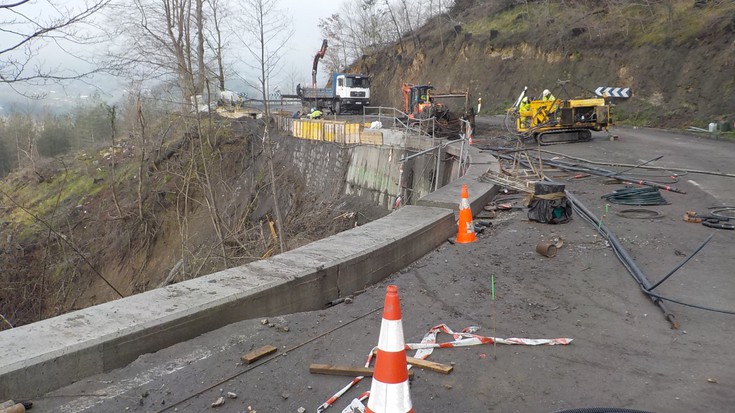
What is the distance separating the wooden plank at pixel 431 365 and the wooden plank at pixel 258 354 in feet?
3.36

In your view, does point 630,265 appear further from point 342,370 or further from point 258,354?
point 258,354

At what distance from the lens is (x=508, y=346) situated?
401 cm

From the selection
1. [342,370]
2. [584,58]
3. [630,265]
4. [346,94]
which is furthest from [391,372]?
[346,94]

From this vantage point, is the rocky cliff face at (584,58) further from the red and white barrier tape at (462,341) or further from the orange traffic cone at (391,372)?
the orange traffic cone at (391,372)

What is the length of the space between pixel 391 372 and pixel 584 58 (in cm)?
3198

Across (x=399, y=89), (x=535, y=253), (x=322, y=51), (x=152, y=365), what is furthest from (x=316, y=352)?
(x=399, y=89)

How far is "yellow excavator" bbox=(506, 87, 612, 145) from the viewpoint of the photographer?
18.0 meters

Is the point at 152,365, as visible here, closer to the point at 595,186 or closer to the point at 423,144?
the point at 595,186

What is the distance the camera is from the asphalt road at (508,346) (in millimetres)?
3262

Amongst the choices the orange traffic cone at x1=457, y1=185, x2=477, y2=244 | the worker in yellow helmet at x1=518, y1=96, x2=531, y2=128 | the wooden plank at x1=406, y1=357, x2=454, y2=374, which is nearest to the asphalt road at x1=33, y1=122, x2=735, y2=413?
the wooden plank at x1=406, y1=357, x2=454, y2=374

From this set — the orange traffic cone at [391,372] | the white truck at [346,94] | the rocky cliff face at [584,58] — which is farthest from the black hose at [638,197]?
the white truck at [346,94]

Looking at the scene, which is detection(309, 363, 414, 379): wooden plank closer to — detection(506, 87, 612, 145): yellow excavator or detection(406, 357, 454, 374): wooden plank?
detection(406, 357, 454, 374): wooden plank

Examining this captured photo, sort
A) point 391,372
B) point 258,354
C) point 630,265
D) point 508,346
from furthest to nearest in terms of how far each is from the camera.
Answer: point 630,265, point 508,346, point 258,354, point 391,372

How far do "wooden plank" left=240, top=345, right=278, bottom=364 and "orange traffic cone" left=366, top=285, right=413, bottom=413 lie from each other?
1.30 meters
